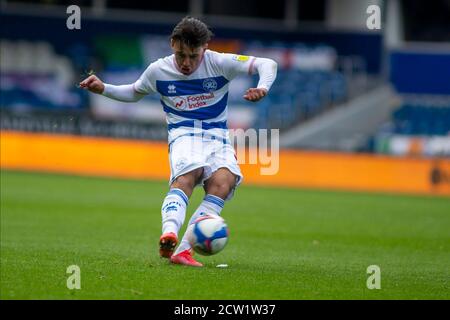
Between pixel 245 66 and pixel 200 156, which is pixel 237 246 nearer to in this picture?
pixel 200 156

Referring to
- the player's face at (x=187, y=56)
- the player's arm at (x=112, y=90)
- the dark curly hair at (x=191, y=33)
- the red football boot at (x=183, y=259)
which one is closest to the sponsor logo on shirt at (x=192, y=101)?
the player's face at (x=187, y=56)

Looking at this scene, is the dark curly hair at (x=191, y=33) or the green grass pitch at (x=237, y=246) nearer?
the green grass pitch at (x=237, y=246)

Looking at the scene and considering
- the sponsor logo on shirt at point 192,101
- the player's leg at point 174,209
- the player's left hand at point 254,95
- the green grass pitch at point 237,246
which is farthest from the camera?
the sponsor logo on shirt at point 192,101

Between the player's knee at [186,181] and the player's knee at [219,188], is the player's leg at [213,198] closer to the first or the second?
the player's knee at [219,188]

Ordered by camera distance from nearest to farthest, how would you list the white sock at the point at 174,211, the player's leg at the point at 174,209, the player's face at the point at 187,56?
the player's leg at the point at 174,209 → the white sock at the point at 174,211 → the player's face at the point at 187,56

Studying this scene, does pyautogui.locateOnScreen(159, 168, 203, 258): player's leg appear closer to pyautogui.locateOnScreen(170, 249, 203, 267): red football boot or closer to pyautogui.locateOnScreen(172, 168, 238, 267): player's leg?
pyautogui.locateOnScreen(172, 168, 238, 267): player's leg

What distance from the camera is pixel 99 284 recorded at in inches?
343

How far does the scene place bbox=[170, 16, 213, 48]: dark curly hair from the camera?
32.3ft

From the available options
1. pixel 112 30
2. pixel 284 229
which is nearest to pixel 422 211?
pixel 284 229

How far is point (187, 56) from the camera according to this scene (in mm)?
10039

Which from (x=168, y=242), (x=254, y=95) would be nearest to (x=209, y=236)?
(x=168, y=242)

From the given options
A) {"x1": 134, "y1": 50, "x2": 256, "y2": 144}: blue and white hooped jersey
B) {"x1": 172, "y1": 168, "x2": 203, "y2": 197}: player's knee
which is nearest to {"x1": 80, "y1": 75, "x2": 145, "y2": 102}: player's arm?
{"x1": 134, "y1": 50, "x2": 256, "y2": 144}: blue and white hooped jersey

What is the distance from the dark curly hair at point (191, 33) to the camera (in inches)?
388

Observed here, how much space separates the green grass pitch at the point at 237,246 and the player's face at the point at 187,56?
1.98 m
